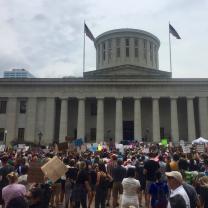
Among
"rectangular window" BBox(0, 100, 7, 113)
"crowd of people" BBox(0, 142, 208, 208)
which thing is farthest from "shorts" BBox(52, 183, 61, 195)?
"rectangular window" BBox(0, 100, 7, 113)

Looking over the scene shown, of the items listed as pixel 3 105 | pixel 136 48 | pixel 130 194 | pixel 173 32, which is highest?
pixel 136 48

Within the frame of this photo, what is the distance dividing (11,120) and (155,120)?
24.6m

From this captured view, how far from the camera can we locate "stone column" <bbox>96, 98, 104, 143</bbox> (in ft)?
170

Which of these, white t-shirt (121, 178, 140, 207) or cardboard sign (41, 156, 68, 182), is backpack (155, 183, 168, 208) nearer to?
white t-shirt (121, 178, 140, 207)

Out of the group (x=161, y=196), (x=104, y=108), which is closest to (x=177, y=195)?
(x=161, y=196)

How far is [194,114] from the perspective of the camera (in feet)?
184

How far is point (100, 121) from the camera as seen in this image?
52438 millimetres

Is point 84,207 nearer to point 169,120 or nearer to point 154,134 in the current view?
point 154,134

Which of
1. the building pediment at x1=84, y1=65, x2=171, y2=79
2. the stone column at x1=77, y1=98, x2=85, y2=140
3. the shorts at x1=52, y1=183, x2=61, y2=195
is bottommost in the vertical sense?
the shorts at x1=52, y1=183, x2=61, y2=195

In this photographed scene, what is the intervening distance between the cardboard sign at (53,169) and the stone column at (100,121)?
1643 inches

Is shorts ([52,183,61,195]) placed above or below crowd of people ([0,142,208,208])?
below

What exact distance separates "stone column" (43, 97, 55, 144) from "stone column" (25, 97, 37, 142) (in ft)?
7.16

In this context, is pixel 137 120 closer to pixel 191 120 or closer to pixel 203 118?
pixel 191 120

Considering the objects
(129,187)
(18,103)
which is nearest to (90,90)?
(18,103)
